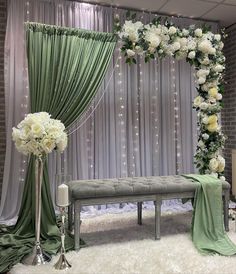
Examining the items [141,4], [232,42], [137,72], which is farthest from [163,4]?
[232,42]

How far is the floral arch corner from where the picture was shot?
352cm

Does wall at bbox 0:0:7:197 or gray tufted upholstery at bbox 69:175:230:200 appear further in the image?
wall at bbox 0:0:7:197

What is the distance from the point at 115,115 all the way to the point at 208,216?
1.89 m

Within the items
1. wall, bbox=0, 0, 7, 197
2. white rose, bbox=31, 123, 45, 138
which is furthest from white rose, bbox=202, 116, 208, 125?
wall, bbox=0, 0, 7, 197

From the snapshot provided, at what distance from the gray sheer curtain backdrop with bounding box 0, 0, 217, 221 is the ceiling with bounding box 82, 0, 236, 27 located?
0.16m

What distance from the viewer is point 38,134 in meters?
2.37

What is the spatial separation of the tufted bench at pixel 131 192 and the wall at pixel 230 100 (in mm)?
2001

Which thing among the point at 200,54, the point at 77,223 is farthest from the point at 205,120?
the point at 77,223

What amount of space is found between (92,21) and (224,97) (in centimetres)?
259

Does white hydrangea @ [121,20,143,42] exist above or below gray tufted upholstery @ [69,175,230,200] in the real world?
above

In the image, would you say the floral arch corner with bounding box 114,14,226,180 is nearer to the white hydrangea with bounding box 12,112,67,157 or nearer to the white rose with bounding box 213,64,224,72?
the white rose with bounding box 213,64,224,72

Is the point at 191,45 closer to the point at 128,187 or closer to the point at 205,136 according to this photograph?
the point at 205,136

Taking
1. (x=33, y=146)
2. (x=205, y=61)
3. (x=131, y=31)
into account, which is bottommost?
(x=33, y=146)

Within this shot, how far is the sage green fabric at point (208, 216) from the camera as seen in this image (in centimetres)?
302
